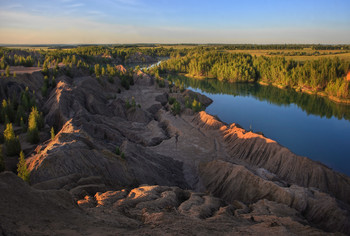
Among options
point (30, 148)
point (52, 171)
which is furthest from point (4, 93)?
point (52, 171)

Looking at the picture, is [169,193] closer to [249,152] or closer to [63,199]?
[63,199]

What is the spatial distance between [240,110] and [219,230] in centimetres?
6463

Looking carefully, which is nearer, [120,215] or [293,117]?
[120,215]

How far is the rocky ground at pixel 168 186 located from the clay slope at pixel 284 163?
11 cm

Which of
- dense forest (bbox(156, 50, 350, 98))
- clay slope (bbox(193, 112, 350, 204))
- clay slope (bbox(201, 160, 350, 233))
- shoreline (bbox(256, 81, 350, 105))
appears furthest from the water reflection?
clay slope (bbox(201, 160, 350, 233))

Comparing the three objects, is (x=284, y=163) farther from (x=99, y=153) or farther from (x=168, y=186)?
(x=99, y=153)

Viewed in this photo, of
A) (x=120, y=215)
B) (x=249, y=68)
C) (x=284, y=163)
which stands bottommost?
(x=284, y=163)

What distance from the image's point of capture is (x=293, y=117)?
6775 centimetres

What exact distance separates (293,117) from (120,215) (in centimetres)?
→ 6352

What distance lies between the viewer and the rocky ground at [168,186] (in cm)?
1212

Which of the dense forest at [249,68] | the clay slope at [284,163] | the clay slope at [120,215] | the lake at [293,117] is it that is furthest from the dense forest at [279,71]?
the clay slope at [120,215]

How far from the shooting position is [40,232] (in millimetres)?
9711

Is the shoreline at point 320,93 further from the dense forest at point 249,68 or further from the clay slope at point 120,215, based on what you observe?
the clay slope at point 120,215


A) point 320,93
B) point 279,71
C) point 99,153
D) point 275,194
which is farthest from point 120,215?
point 279,71
